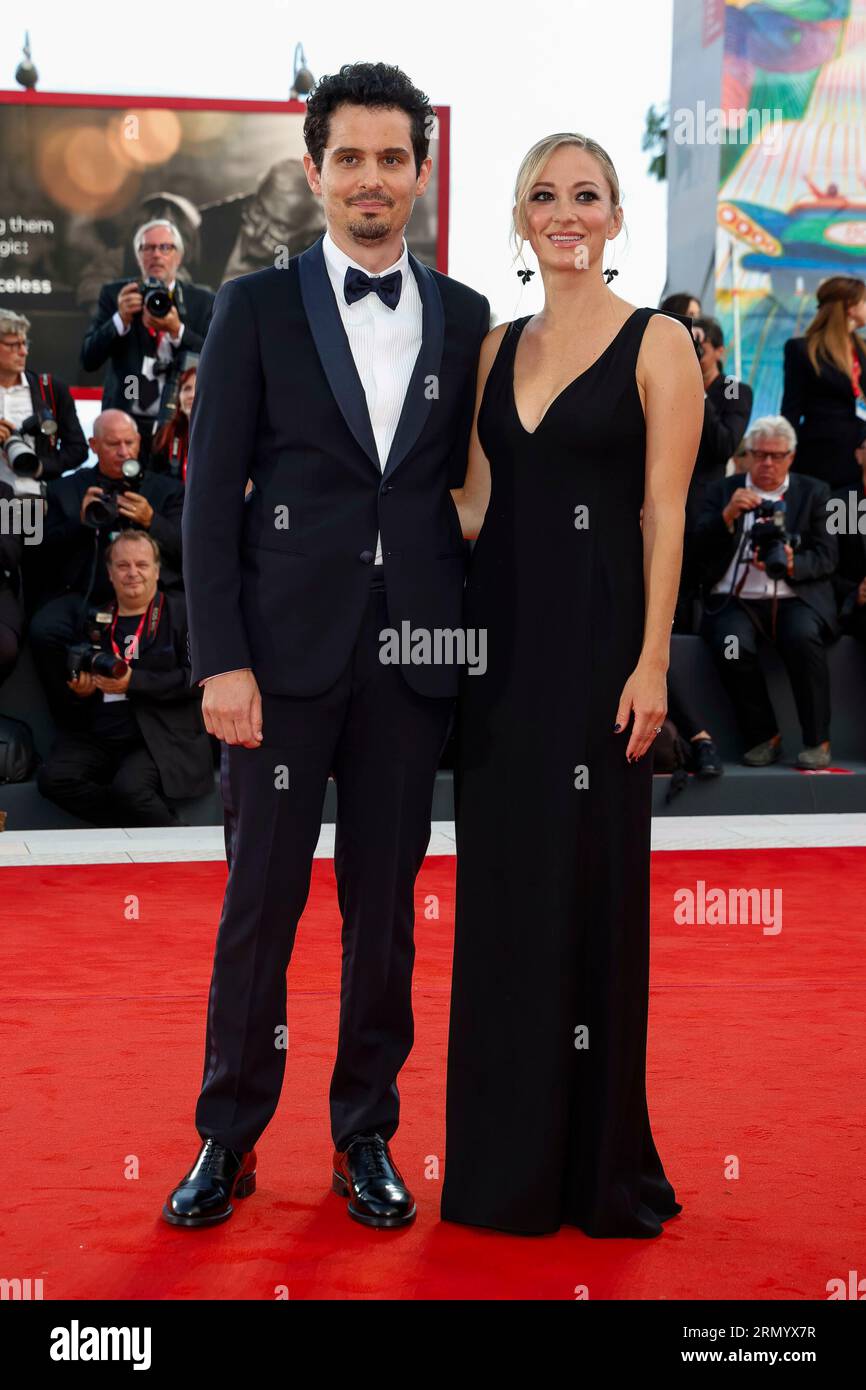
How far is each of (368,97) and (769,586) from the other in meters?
4.16

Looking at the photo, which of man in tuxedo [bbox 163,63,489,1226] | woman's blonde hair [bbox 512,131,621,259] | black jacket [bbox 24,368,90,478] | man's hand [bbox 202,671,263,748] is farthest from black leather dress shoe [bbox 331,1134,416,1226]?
black jacket [bbox 24,368,90,478]

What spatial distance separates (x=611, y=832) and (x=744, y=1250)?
0.56m

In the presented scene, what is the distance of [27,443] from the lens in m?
5.46

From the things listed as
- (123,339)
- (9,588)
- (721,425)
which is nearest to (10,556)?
(9,588)

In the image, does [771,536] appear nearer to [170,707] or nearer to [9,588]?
[170,707]

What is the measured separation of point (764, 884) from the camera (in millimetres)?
4594

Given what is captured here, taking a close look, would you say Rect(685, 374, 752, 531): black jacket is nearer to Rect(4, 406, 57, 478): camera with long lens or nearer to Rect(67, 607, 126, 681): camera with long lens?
Rect(67, 607, 126, 681): camera with long lens

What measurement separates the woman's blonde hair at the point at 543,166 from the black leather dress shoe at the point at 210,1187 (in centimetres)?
132

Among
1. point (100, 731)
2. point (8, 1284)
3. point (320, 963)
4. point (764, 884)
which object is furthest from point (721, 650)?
point (8, 1284)

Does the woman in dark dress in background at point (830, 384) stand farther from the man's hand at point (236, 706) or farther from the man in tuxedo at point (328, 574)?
the man's hand at point (236, 706)

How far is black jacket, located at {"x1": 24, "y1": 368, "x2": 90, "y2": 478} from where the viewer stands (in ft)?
18.2

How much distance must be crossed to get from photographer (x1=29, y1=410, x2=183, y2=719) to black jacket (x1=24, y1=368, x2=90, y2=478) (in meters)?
0.08

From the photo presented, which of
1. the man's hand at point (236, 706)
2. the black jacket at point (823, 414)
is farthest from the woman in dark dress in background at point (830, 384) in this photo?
the man's hand at point (236, 706)

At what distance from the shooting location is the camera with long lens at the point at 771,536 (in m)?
5.85
